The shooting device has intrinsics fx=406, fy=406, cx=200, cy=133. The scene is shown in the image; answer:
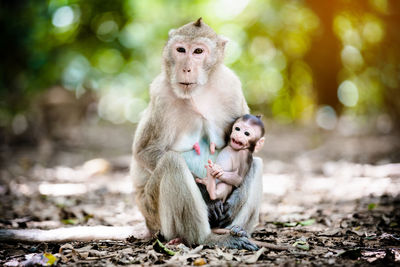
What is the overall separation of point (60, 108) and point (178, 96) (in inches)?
318

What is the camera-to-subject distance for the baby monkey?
3.59 metres

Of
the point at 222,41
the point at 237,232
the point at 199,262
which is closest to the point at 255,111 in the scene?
the point at 222,41

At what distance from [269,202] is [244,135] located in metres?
2.64

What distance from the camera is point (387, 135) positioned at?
36.3ft

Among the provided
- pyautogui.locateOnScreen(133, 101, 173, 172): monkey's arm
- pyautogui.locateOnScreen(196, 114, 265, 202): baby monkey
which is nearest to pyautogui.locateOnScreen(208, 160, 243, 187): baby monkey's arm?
pyautogui.locateOnScreen(196, 114, 265, 202): baby monkey

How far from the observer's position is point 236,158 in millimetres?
3662

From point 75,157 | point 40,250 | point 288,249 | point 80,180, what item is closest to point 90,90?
point 75,157

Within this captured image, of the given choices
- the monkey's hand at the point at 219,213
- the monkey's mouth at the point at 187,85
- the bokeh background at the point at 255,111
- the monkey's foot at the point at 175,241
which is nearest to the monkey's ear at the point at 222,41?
the bokeh background at the point at 255,111

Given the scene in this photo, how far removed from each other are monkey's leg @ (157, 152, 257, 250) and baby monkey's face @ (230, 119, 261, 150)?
51 cm

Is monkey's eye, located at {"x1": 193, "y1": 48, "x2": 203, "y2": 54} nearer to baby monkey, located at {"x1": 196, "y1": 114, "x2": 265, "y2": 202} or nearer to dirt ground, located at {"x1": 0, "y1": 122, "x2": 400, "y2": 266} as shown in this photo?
baby monkey, located at {"x1": 196, "y1": 114, "x2": 265, "y2": 202}

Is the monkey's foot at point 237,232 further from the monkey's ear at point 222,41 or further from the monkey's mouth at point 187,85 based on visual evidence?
the monkey's ear at point 222,41

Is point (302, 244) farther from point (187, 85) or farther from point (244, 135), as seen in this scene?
point (187, 85)

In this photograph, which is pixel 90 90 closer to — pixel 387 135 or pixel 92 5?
pixel 92 5

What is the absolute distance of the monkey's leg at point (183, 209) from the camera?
11.3 ft
